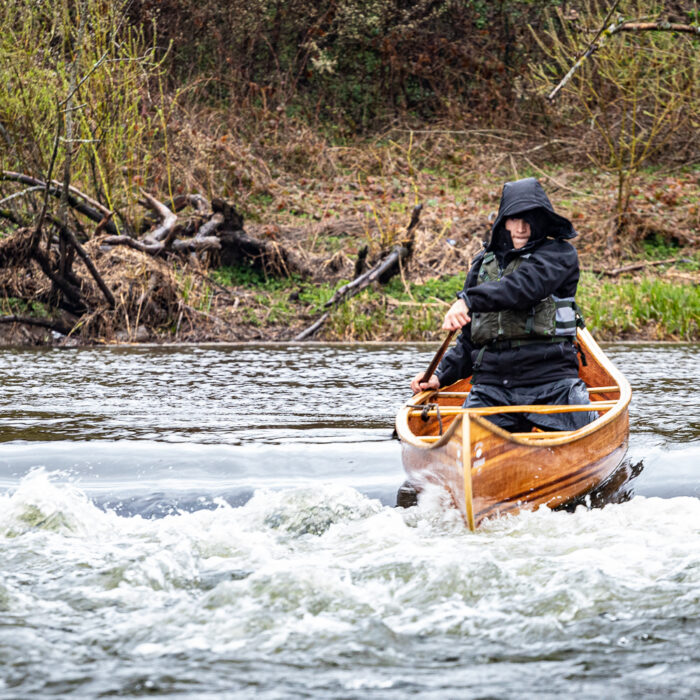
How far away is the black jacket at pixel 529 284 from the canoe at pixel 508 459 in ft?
0.77

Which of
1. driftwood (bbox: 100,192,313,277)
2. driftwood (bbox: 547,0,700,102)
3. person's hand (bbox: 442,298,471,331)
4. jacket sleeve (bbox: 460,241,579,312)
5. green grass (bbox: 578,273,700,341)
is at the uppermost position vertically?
driftwood (bbox: 547,0,700,102)

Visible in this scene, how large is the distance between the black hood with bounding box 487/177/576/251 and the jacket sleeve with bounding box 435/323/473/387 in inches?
20.8

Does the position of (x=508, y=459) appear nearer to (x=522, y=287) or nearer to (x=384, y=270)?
(x=522, y=287)

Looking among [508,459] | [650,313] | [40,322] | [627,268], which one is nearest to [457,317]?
[508,459]

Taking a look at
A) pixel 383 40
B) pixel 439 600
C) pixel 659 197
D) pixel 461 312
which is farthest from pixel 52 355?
pixel 383 40

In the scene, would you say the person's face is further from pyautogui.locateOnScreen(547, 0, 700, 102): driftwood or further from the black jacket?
pyautogui.locateOnScreen(547, 0, 700, 102): driftwood

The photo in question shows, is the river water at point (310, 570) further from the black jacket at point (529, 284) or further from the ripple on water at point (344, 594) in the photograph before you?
the black jacket at point (529, 284)

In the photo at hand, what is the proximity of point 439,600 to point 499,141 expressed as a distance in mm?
15942

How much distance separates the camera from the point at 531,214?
4.60 meters

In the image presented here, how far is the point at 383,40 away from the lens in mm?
19375

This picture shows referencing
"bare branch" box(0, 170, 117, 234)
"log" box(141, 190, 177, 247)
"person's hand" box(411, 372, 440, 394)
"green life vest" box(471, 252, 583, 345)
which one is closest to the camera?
"green life vest" box(471, 252, 583, 345)

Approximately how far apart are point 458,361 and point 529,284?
2.26 feet

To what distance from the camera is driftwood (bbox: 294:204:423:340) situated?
37.5 ft

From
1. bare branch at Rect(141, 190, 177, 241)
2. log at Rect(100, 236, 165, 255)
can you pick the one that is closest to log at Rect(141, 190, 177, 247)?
bare branch at Rect(141, 190, 177, 241)
